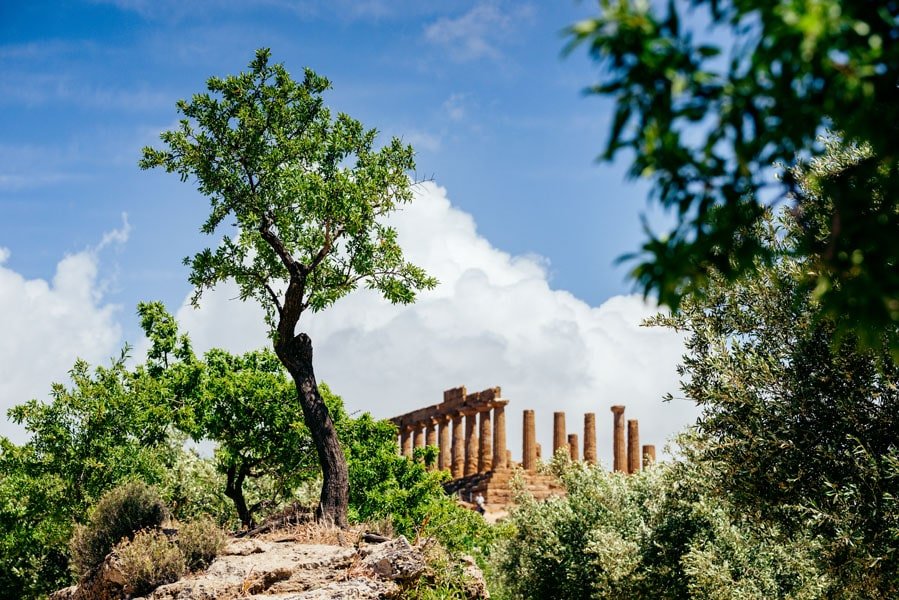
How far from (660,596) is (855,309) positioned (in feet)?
58.0

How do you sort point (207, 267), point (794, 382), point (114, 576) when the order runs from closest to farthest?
point (794, 382) < point (114, 576) < point (207, 267)

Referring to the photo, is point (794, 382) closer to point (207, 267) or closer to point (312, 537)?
point (312, 537)

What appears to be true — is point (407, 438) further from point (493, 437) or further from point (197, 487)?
point (197, 487)

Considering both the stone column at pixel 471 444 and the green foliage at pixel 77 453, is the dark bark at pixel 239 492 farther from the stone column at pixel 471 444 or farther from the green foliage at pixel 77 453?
the stone column at pixel 471 444

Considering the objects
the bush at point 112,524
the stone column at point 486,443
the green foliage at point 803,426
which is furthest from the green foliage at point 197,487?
the stone column at point 486,443

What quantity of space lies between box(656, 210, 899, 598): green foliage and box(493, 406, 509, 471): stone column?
39606 mm

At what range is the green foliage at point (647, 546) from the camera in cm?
1655

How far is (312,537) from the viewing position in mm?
14117

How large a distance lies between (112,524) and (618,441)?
37.5 meters

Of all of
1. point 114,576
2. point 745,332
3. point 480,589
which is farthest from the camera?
point 480,589

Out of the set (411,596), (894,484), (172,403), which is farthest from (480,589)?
(172,403)

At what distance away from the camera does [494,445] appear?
52.2 metres

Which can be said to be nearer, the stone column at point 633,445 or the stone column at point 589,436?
the stone column at point 633,445

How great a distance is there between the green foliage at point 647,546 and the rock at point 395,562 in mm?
4206
